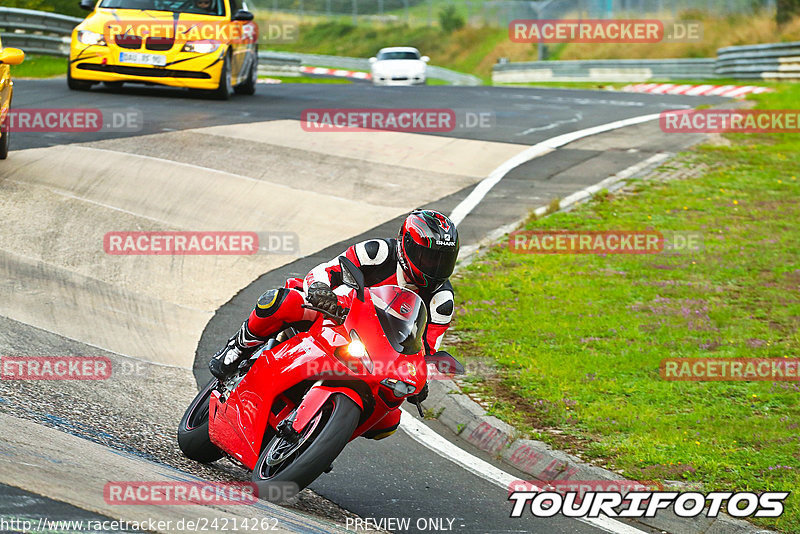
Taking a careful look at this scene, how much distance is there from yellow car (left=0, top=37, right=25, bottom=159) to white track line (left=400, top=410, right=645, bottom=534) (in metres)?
6.39

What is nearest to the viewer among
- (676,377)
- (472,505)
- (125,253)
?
(472,505)

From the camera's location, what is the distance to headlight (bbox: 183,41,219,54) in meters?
17.5

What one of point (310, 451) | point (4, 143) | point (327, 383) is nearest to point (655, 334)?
point (327, 383)

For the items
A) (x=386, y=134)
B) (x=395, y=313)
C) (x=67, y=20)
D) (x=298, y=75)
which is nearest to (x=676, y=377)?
(x=395, y=313)

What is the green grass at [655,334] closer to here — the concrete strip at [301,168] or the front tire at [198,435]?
the concrete strip at [301,168]

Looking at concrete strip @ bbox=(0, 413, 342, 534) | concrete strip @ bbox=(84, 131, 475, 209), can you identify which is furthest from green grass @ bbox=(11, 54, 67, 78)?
concrete strip @ bbox=(0, 413, 342, 534)

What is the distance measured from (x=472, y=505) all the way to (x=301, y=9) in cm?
5564

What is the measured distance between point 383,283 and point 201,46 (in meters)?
13.1

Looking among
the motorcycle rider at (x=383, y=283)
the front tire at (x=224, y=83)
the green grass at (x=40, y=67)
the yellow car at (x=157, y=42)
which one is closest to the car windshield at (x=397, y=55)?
the green grass at (x=40, y=67)

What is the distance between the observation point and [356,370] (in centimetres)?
497

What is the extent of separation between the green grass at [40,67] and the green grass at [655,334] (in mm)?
16215

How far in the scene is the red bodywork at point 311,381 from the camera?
4.99 metres

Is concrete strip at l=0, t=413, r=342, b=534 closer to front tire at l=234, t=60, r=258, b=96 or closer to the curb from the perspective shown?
the curb

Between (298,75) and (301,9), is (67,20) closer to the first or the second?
(298,75)
